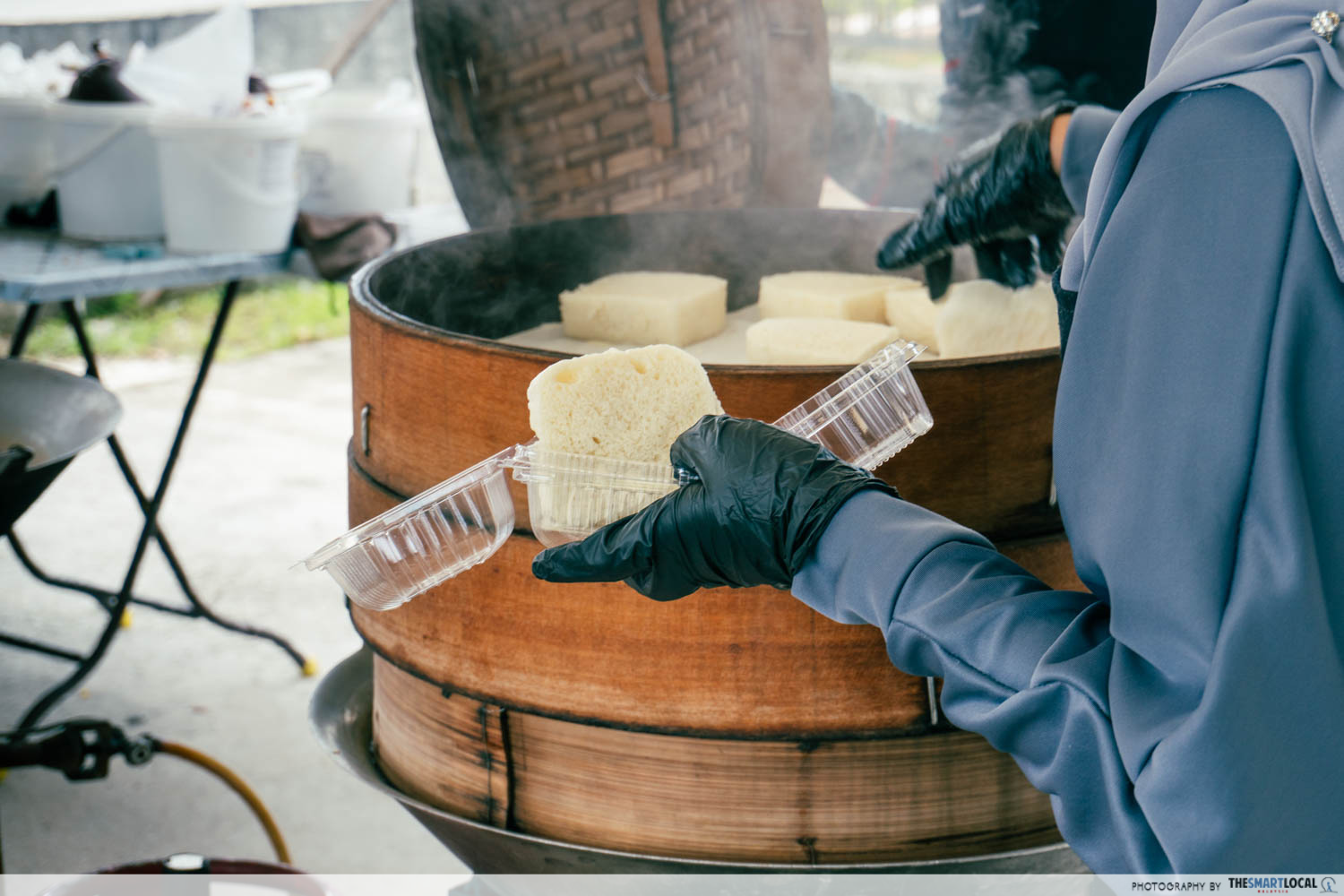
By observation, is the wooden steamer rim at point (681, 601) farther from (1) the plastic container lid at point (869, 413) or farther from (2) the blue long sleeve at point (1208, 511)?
(2) the blue long sleeve at point (1208, 511)

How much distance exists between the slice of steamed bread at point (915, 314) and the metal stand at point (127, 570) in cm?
171

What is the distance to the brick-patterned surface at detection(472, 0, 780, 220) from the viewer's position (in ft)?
7.95

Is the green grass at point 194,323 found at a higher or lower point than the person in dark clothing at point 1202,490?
lower

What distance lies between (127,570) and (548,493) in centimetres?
245

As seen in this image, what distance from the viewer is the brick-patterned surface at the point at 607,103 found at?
2422mm

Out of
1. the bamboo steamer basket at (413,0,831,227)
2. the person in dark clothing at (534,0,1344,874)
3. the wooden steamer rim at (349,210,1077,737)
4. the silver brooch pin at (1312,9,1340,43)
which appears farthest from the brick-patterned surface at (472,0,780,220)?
the silver brooch pin at (1312,9,1340,43)

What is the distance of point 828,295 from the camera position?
1.97 meters

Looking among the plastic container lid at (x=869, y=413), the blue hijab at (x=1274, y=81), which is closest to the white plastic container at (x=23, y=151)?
the plastic container lid at (x=869, y=413)

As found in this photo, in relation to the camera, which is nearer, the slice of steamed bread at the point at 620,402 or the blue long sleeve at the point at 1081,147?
the slice of steamed bread at the point at 620,402

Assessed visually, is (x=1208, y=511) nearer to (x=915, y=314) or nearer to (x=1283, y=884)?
(x=1283, y=884)

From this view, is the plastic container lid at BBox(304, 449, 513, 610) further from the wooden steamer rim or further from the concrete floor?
the concrete floor

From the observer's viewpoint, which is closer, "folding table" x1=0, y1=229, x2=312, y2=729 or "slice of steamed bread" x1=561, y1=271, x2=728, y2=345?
"slice of steamed bread" x1=561, y1=271, x2=728, y2=345

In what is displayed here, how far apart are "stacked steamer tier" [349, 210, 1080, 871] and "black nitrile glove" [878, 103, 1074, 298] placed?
0.83ft

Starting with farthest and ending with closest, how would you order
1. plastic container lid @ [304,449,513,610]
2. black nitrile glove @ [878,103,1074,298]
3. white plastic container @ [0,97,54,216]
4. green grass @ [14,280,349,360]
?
green grass @ [14,280,349,360]
white plastic container @ [0,97,54,216]
black nitrile glove @ [878,103,1074,298]
plastic container lid @ [304,449,513,610]
